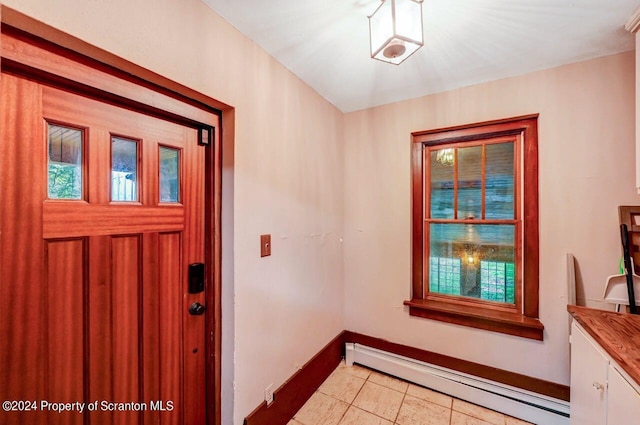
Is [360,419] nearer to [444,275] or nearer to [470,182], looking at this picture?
[444,275]

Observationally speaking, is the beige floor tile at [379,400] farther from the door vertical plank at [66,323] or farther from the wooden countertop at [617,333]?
the door vertical plank at [66,323]

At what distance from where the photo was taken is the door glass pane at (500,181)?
6.43 feet

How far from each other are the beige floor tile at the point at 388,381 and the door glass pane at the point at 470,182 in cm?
148

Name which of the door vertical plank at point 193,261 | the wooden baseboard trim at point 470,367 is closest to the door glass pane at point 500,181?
the wooden baseboard trim at point 470,367

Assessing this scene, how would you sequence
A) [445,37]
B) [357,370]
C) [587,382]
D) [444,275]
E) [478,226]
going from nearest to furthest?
[587,382] → [445,37] → [478,226] → [444,275] → [357,370]

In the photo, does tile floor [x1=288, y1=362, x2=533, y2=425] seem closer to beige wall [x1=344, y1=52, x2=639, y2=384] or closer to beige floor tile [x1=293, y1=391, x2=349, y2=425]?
beige floor tile [x1=293, y1=391, x2=349, y2=425]

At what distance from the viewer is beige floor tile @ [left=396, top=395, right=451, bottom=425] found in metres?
1.73

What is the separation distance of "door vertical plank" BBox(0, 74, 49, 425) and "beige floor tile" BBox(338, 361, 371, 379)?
6.59 ft

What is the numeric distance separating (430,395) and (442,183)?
1.72 m

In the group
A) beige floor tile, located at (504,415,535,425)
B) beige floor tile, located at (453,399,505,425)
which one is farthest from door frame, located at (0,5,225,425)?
beige floor tile, located at (504,415,535,425)

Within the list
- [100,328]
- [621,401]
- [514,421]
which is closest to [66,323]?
[100,328]

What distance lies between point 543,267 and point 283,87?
2229 mm

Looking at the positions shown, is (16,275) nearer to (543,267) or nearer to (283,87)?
(283,87)

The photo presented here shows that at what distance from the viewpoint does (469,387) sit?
193cm
